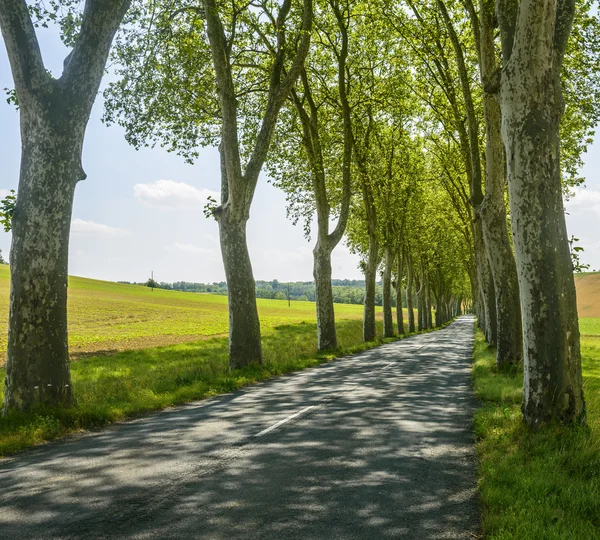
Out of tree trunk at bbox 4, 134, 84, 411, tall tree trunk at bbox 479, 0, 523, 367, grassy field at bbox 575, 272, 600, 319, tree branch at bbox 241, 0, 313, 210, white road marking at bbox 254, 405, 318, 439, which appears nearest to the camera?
white road marking at bbox 254, 405, 318, 439

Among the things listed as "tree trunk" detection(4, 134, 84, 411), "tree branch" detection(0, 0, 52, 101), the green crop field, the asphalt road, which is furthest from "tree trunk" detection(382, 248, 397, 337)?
"tree branch" detection(0, 0, 52, 101)

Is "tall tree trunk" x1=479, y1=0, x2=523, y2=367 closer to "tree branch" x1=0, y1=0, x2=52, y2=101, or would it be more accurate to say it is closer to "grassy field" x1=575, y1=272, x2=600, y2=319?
"tree branch" x1=0, y1=0, x2=52, y2=101

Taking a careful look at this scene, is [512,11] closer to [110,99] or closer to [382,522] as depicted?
[382,522]

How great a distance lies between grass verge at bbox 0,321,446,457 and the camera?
8117 mm

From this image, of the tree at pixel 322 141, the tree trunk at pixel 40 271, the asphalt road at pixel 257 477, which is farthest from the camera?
the tree at pixel 322 141

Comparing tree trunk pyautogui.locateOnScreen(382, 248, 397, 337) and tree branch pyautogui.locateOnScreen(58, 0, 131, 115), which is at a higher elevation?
tree branch pyautogui.locateOnScreen(58, 0, 131, 115)

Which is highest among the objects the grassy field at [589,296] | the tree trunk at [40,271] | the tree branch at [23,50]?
the tree branch at [23,50]

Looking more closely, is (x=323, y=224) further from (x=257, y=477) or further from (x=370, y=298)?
(x=257, y=477)

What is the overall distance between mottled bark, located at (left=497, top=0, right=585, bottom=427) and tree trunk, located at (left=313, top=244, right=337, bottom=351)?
16297mm

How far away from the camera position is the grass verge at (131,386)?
26.6 ft

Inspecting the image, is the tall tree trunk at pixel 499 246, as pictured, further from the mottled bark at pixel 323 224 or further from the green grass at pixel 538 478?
the mottled bark at pixel 323 224

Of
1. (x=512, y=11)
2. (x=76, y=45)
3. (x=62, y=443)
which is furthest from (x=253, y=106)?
(x=62, y=443)

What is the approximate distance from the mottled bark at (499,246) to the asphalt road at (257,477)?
583 cm

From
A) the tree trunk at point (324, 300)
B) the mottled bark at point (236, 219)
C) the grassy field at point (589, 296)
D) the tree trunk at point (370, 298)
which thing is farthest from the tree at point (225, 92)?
the grassy field at point (589, 296)
